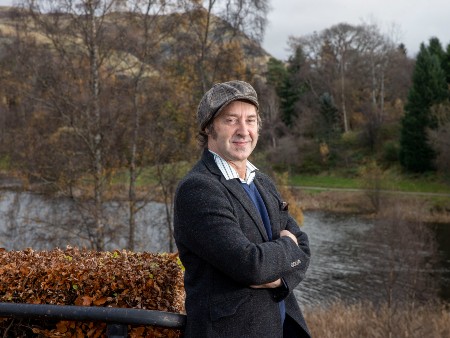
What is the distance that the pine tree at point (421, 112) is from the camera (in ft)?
128

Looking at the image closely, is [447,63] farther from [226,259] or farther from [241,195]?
[226,259]

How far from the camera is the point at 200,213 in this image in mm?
2127

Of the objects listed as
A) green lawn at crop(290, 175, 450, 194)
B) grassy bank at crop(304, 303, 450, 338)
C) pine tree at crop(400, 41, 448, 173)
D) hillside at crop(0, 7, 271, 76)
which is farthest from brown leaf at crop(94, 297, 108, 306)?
pine tree at crop(400, 41, 448, 173)

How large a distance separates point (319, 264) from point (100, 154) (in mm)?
9771

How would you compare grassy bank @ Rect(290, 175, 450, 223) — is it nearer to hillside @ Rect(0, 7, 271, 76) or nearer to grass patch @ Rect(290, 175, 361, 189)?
grass patch @ Rect(290, 175, 361, 189)

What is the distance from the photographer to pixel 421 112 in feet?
130

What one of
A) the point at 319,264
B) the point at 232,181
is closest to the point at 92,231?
the point at 319,264

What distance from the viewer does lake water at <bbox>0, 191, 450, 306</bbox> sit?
1648cm

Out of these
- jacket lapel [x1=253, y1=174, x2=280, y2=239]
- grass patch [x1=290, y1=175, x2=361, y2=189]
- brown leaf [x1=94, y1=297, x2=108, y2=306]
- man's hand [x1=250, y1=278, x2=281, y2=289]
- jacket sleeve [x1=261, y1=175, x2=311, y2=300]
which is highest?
jacket lapel [x1=253, y1=174, x2=280, y2=239]

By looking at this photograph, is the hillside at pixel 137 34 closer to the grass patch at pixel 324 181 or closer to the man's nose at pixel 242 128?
the man's nose at pixel 242 128

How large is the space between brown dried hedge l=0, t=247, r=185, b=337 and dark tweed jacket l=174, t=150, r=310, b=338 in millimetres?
535

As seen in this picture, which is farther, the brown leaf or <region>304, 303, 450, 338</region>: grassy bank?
<region>304, 303, 450, 338</region>: grassy bank

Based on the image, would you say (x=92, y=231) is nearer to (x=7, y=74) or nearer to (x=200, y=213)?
(x=7, y=74)

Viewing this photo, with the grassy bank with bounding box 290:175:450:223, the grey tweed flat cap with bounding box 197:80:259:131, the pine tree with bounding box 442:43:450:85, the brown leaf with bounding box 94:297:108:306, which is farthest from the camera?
the pine tree with bounding box 442:43:450:85
